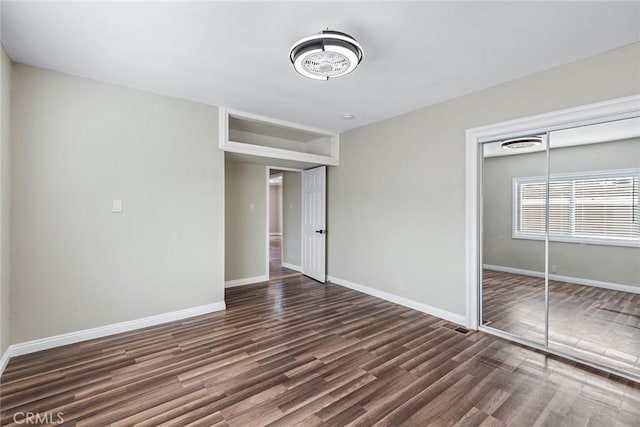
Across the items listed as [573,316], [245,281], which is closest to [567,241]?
[573,316]

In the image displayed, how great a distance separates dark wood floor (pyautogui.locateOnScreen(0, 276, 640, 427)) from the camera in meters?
1.90

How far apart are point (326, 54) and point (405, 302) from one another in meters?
3.32

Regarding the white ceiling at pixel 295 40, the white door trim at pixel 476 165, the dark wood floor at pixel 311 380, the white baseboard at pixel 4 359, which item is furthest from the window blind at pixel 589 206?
the white baseboard at pixel 4 359

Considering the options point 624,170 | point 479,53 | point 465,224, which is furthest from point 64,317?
point 624,170

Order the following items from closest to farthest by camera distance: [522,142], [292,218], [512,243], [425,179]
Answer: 1. [522,142]
2. [512,243]
3. [425,179]
4. [292,218]

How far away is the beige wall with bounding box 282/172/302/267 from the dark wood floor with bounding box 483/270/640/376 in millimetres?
3994

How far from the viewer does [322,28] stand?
2135mm

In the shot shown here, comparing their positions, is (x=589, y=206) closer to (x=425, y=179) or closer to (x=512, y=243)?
(x=512, y=243)

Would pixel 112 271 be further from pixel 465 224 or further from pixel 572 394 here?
pixel 572 394

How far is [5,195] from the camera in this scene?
8.23ft

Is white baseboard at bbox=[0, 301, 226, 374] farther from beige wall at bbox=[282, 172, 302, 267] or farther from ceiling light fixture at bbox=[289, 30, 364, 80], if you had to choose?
ceiling light fixture at bbox=[289, 30, 364, 80]

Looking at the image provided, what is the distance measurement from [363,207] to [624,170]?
9.75 feet

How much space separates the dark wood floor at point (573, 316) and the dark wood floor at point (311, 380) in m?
0.30

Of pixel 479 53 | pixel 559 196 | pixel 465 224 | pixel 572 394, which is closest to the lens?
pixel 572 394
